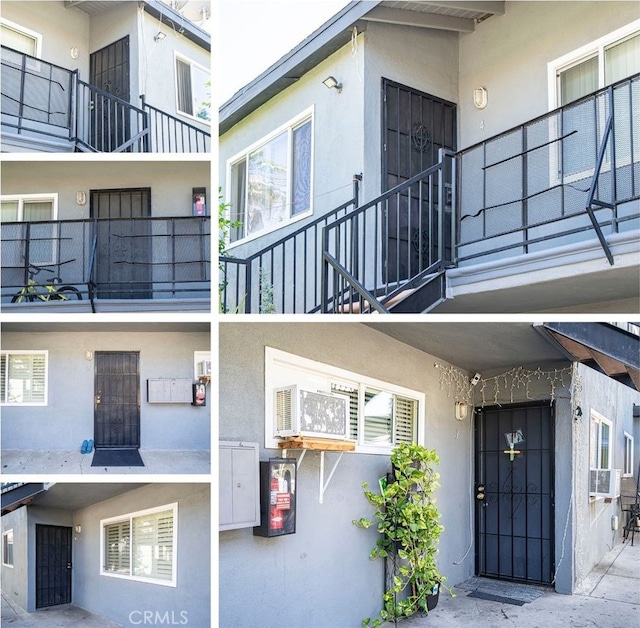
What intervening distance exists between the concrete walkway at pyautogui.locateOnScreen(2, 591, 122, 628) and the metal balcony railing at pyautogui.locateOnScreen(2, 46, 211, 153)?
79.9 inches

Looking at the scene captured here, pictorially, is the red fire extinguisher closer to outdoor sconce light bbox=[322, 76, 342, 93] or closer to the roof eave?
outdoor sconce light bbox=[322, 76, 342, 93]

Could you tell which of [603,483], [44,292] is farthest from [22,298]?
[603,483]

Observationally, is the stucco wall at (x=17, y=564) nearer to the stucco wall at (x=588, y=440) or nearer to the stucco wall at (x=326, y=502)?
the stucco wall at (x=326, y=502)

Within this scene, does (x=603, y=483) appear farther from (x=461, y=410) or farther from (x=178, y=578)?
(x=178, y=578)

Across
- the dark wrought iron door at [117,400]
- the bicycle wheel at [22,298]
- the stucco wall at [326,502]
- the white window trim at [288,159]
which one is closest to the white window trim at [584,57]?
the white window trim at [288,159]

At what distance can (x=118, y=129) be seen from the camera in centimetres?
312

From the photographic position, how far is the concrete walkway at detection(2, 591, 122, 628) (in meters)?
2.94

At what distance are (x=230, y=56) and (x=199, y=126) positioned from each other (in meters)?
0.93

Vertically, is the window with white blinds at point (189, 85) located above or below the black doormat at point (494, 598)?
above

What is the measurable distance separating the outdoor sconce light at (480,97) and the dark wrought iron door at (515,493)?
1729 millimetres

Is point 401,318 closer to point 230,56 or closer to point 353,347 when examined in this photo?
point 353,347

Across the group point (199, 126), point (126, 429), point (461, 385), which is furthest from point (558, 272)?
point (126, 429)

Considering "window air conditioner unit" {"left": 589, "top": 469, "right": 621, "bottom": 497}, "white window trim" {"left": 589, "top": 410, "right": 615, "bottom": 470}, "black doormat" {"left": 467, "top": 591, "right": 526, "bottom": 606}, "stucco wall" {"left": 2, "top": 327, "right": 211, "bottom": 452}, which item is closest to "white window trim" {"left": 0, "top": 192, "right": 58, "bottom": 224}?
"stucco wall" {"left": 2, "top": 327, "right": 211, "bottom": 452}

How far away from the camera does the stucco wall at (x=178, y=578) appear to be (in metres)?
2.99
